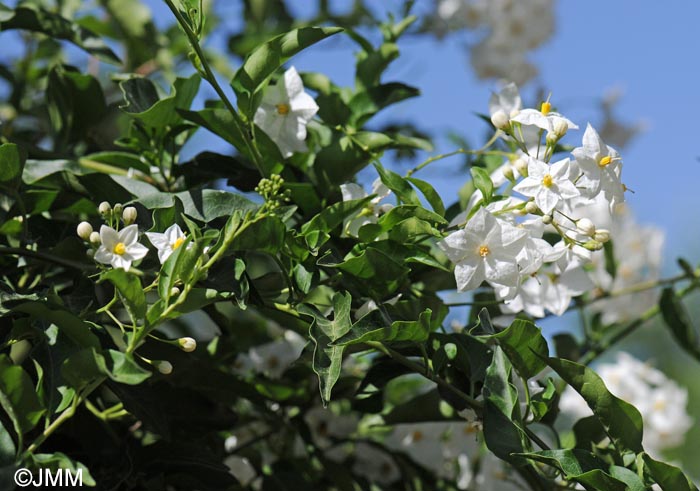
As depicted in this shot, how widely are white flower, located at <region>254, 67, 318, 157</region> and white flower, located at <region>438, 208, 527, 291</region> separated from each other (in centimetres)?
21

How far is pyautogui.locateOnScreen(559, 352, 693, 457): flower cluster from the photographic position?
1690mm

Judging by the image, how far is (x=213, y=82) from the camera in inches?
30.3

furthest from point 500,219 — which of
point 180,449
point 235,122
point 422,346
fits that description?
point 180,449

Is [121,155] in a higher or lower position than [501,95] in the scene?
lower

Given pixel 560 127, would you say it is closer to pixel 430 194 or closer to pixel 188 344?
pixel 430 194

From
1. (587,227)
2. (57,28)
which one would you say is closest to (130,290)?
(587,227)

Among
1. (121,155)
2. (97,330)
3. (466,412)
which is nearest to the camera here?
(97,330)

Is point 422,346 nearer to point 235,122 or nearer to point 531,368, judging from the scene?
point 531,368

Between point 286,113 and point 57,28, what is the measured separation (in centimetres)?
39

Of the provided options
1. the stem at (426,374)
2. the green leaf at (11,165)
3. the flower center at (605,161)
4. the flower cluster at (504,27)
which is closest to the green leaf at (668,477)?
the stem at (426,374)

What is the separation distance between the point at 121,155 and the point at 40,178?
107 millimetres

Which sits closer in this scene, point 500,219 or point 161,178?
point 500,219

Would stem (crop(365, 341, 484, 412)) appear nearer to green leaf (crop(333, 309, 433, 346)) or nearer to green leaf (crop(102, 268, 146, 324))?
green leaf (crop(333, 309, 433, 346))

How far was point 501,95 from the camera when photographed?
3.02 ft
